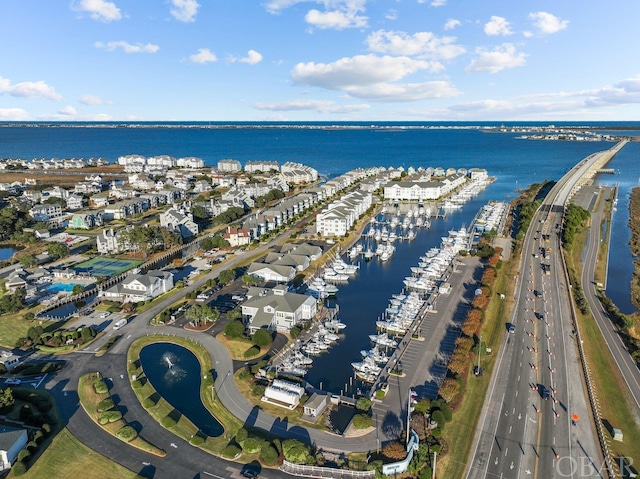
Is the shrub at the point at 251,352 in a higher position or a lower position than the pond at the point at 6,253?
higher

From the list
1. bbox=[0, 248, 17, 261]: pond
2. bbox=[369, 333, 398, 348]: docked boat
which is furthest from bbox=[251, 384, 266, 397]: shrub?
bbox=[0, 248, 17, 261]: pond

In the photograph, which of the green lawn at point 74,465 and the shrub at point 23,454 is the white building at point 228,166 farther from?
the shrub at point 23,454

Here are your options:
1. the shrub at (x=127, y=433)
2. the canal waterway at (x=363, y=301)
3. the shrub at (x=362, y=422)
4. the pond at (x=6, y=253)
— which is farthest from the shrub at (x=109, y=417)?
the pond at (x=6, y=253)

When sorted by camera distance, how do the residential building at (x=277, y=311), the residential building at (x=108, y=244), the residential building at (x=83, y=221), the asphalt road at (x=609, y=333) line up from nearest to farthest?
the asphalt road at (x=609, y=333), the residential building at (x=277, y=311), the residential building at (x=108, y=244), the residential building at (x=83, y=221)

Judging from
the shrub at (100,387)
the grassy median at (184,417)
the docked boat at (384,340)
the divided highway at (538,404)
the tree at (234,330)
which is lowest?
the grassy median at (184,417)

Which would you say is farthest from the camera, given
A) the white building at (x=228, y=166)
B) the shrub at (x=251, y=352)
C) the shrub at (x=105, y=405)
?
the white building at (x=228, y=166)

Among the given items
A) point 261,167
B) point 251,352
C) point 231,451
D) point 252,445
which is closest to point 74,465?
point 231,451

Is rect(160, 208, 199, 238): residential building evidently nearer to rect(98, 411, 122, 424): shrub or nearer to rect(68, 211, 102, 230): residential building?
rect(68, 211, 102, 230): residential building

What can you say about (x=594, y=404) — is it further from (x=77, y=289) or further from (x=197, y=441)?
(x=77, y=289)
